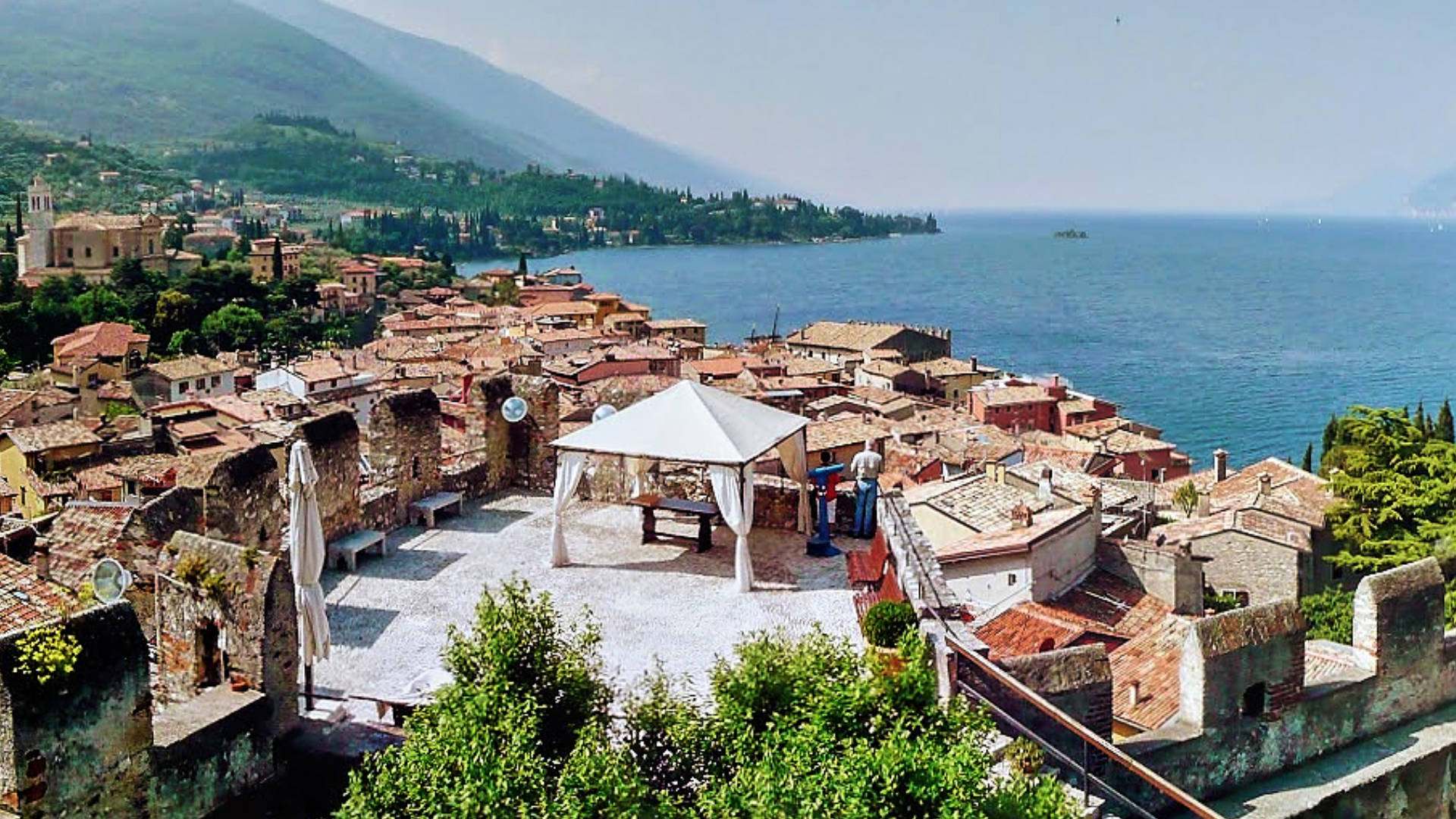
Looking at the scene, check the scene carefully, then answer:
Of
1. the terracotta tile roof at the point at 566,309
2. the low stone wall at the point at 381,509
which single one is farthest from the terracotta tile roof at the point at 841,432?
the terracotta tile roof at the point at 566,309

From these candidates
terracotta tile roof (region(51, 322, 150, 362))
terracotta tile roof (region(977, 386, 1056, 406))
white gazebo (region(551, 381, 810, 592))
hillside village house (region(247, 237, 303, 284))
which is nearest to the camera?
white gazebo (region(551, 381, 810, 592))

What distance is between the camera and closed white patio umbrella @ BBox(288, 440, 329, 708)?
29.2ft

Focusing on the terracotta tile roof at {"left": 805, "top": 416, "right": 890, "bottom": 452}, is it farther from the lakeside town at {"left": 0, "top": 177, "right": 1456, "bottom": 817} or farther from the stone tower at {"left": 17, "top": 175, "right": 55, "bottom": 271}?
the stone tower at {"left": 17, "top": 175, "right": 55, "bottom": 271}

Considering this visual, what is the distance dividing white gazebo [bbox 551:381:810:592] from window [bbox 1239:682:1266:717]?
4.23 m

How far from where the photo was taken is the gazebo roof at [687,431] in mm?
11695

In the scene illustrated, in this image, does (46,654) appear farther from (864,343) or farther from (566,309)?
(566,309)

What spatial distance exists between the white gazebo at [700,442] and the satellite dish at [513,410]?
1830mm

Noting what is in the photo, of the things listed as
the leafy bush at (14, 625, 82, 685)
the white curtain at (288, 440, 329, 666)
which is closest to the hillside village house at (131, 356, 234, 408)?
the white curtain at (288, 440, 329, 666)

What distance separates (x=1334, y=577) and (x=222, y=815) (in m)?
25.7

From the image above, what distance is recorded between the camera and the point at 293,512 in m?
9.28

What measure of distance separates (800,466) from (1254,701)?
501cm

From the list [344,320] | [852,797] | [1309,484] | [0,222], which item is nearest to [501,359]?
[344,320]

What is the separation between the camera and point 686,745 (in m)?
6.95

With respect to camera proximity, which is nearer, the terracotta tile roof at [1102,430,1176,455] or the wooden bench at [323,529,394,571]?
the wooden bench at [323,529,394,571]
